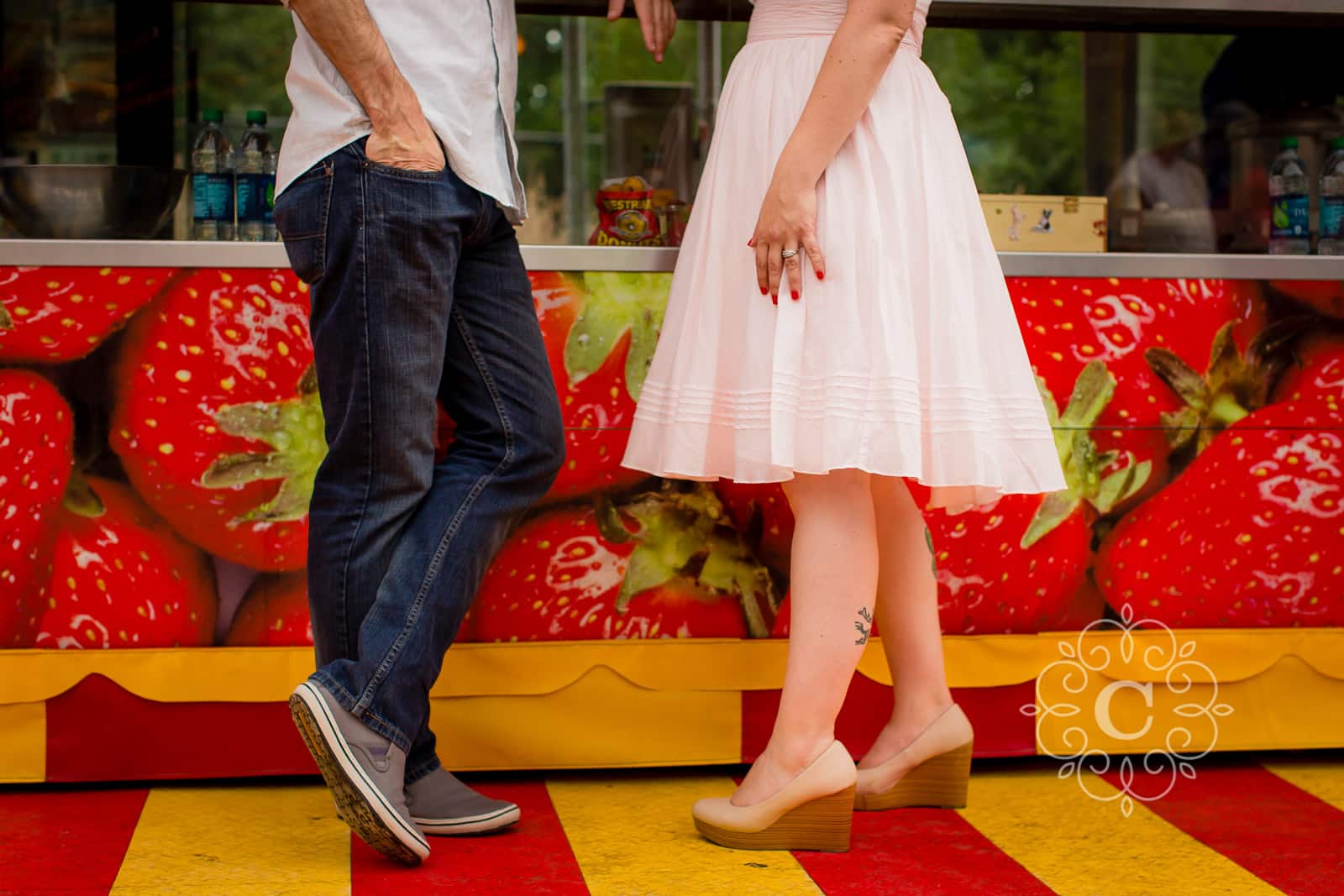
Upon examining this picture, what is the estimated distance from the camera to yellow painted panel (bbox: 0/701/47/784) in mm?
1899

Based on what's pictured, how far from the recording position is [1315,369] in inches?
84.7

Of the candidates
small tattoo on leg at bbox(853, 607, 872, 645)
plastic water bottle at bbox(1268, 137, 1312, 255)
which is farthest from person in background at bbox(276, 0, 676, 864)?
plastic water bottle at bbox(1268, 137, 1312, 255)

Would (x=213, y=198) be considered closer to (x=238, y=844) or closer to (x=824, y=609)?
(x=238, y=844)

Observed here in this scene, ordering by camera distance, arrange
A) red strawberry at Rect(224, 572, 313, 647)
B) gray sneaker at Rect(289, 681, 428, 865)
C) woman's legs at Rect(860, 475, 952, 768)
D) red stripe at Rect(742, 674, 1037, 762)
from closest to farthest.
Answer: gray sneaker at Rect(289, 681, 428, 865) → woman's legs at Rect(860, 475, 952, 768) → red strawberry at Rect(224, 572, 313, 647) → red stripe at Rect(742, 674, 1037, 762)

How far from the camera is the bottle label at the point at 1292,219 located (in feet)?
7.88

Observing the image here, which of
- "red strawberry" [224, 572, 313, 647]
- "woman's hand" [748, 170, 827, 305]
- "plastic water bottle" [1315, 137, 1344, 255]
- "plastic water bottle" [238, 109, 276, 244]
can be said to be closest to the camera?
"woman's hand" [748, 170, 827, 305]

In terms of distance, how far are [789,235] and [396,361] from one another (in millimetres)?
491

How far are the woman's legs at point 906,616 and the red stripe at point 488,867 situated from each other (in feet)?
1.57

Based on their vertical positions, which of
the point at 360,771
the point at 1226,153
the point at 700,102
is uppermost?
the point at 700,102

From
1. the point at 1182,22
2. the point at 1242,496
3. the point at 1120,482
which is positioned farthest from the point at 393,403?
the point at 1182,22

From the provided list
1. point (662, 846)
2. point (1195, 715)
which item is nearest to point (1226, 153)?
point (1195, 715)

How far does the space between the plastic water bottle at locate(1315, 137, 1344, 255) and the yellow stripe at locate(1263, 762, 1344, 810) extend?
866 millimetres

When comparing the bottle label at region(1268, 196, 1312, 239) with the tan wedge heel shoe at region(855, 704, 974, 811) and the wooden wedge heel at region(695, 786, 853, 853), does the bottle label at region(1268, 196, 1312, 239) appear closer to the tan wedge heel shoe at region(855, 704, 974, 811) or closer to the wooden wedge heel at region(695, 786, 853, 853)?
the tan wedge heel shoe at region(855, 704, 974, 811)

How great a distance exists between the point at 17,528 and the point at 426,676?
0.70m
